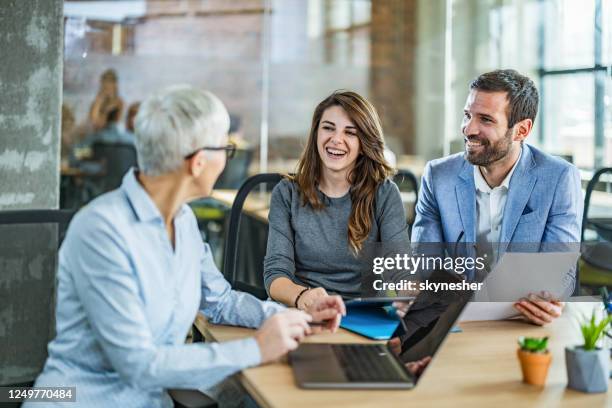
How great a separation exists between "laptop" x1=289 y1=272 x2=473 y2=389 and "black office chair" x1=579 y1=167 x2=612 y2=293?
2078 mm

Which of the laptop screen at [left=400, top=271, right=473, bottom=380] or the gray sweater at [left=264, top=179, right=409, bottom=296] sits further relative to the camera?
the gray sweater at [left=264, top=179, right=409, bottom=296]

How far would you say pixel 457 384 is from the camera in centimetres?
148

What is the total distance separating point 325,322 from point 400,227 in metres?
0.66

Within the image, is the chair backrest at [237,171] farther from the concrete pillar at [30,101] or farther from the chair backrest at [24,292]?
the chair backrest at [24,292]

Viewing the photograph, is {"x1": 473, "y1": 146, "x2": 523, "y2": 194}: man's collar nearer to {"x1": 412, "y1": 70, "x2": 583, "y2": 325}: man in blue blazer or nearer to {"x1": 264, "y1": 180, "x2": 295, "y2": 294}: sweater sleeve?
{"x1": 412, "y1": 70, "x2": 583, "y2": 325}: man in blue blazer

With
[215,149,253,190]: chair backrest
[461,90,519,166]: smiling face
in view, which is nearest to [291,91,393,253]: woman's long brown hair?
[461,90,519,166]: smiling face

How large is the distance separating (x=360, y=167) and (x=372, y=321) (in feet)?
2.26

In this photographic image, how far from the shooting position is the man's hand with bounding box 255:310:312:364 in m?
1.54

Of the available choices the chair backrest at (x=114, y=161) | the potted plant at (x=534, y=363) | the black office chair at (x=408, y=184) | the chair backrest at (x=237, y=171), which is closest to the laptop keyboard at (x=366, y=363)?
the potted plant at (x=534, y=363)

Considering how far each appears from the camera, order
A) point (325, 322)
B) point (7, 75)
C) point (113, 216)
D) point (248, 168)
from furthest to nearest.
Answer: point (248, 168) < point (7, 75) < point (325, 322) < point (113, 216)

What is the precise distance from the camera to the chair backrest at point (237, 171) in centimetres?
530

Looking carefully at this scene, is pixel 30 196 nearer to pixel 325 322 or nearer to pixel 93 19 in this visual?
pixel 325 322

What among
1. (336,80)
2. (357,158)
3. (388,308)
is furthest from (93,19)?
(388,308)

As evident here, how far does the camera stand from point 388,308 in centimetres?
193
